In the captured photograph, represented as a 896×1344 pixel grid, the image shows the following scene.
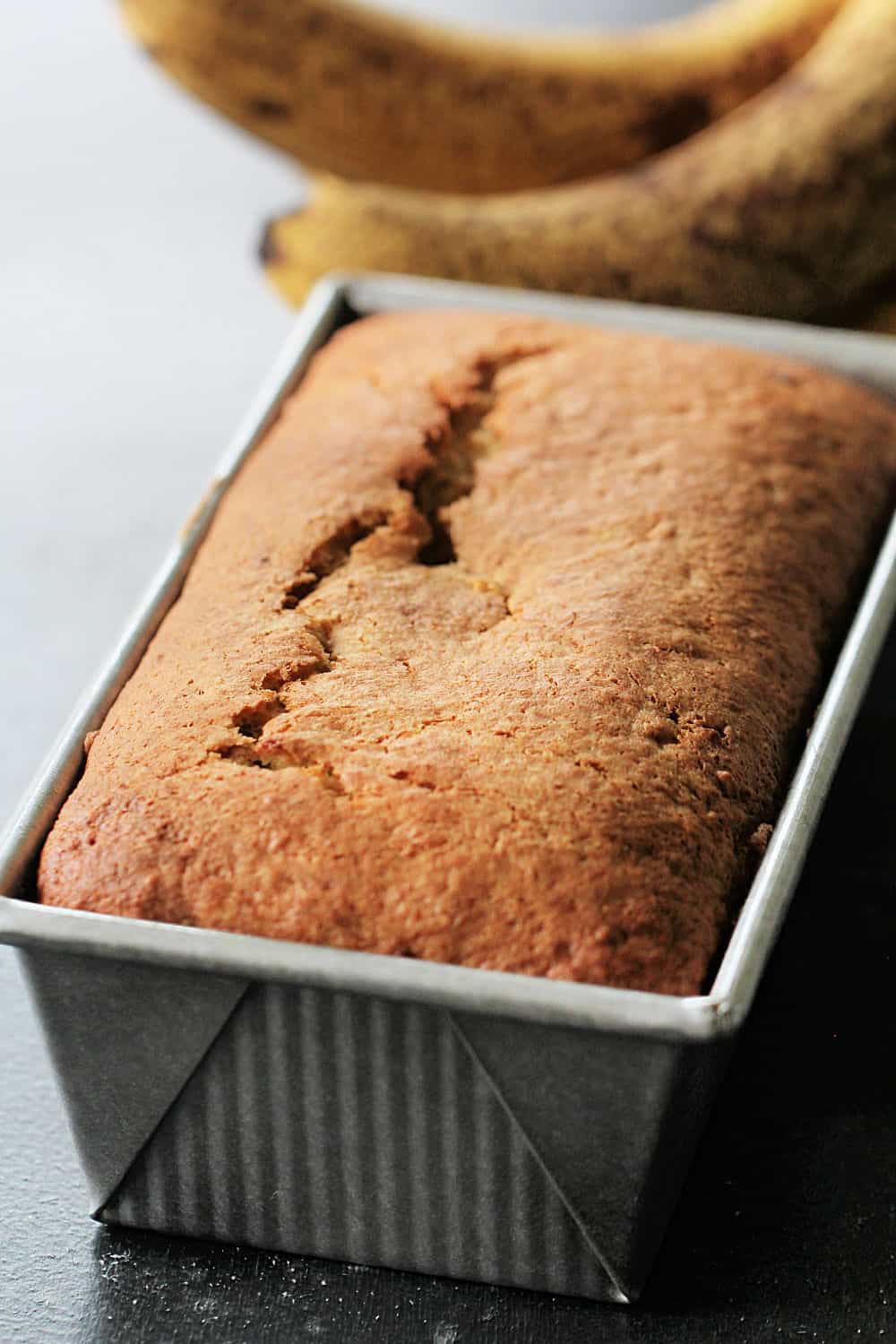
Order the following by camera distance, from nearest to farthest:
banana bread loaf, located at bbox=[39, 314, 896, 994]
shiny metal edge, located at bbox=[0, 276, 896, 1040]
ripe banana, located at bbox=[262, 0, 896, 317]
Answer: shiny metal edge, located at bbox=[0, 276, 896, 1040], banana bread loaf, located at bbox=[39, 314, 896, 994], ripe banana, located at bbox=[262, 0, 896, 317]

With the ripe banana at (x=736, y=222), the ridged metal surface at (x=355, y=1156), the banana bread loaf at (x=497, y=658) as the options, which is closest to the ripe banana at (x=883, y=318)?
the ripe banana at (x=736, y=222)

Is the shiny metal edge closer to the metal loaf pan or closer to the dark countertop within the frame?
the metal loaf pan

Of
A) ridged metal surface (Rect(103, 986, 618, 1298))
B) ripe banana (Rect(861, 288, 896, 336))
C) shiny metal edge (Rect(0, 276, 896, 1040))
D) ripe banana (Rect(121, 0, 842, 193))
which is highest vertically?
ripe banana (Rect(121, 0, 842, 193))

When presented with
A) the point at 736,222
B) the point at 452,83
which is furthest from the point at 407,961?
the point at 452,83

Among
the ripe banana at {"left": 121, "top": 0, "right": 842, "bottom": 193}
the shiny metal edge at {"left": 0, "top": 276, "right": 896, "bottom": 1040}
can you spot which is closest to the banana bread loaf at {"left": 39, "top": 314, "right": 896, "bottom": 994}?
the shiny metal edge at {"left": 0, "top": 276, "right": 896, "bottom": 1040}

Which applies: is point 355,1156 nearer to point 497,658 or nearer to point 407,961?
point 407,961

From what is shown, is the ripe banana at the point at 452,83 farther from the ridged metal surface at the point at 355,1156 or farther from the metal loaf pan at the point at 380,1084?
the ridged metal surface at the point at 355,1156

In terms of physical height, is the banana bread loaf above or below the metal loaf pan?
above
